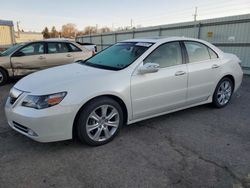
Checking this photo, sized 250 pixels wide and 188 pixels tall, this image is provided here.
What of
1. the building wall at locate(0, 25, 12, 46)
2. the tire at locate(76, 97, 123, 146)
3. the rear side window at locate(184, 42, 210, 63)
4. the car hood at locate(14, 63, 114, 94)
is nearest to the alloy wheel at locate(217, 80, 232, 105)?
the rear side window at locate(184, 42, 210, 63)

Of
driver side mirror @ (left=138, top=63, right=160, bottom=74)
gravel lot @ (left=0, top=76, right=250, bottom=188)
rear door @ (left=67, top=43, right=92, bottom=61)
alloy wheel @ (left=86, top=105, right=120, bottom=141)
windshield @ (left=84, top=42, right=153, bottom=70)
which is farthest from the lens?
rear door @ (left=67, top=43, right=92, bottom=61)

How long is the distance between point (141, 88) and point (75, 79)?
1.00 metres

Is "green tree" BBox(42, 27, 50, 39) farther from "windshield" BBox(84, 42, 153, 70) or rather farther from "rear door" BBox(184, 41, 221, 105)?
"rear door" BBox(184, 41, 221, 105)

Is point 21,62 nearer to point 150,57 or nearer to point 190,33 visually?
point 150,57

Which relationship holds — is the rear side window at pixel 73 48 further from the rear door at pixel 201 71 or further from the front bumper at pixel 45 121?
the front bumper at pixel 45 121

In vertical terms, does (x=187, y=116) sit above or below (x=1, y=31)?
below

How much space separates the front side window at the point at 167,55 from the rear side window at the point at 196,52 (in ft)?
0.82

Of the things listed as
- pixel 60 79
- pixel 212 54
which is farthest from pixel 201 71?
pixel 60 79

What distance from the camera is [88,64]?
13.2ft

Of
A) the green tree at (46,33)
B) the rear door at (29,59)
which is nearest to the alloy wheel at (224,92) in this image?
the rear door at (29,59)

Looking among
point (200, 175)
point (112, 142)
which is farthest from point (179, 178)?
point (112, 142)

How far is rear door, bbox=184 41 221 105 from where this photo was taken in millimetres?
4125

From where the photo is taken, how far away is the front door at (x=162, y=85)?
347cm

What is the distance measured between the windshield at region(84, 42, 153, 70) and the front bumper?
1.11 metres
